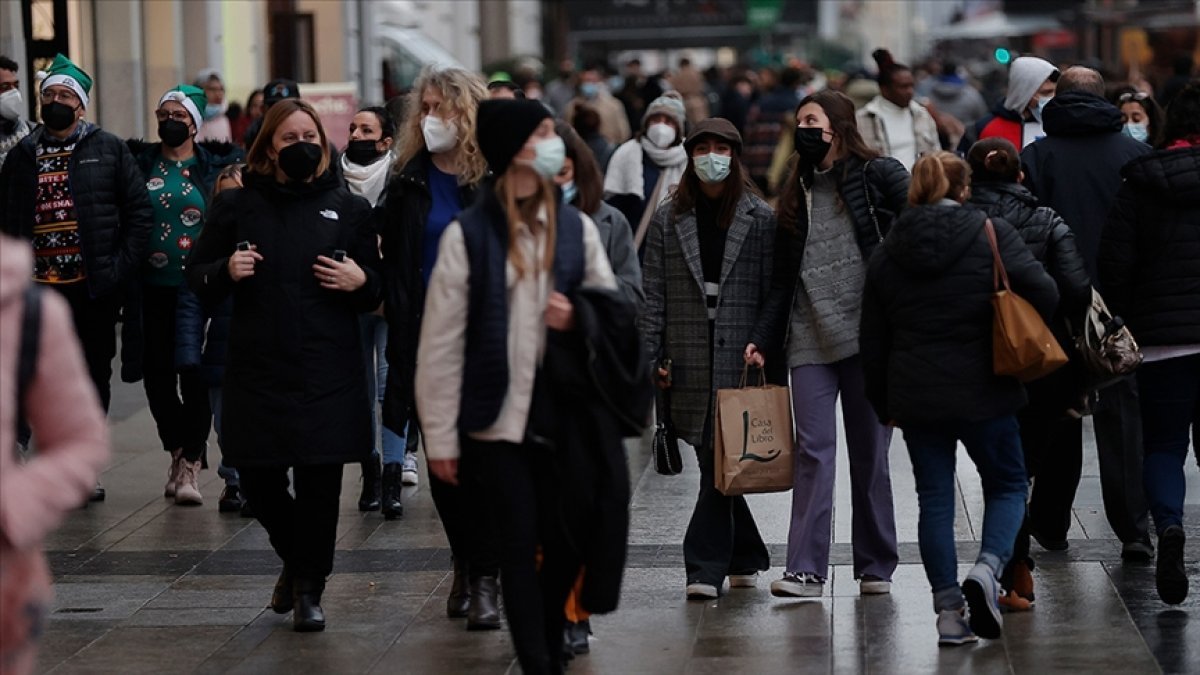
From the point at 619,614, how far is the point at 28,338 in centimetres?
386

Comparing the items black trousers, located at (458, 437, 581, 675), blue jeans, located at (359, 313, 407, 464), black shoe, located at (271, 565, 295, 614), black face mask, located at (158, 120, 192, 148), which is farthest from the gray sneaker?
black trousers, located at (458, 437, 581, 675)

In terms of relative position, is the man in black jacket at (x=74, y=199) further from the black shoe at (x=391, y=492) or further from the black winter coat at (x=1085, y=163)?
the black winter coat at (x=1085, y=163)

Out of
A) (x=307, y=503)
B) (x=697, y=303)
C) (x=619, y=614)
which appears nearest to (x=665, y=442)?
(x=697, y=303)

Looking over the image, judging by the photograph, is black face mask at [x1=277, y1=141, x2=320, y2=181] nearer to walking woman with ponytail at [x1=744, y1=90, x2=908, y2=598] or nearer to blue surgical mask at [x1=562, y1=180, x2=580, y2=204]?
blue surgical mask at [x1=562, y1=180, x2=580, y2=204]

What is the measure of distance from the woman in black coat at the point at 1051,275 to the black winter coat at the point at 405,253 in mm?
1744

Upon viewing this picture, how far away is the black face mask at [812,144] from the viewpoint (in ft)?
26.1

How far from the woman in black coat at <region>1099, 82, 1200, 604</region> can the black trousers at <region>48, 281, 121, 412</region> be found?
4756 mm

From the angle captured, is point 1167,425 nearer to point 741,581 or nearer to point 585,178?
point 741,581

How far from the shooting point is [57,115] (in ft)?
33.8

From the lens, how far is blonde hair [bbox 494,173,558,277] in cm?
626

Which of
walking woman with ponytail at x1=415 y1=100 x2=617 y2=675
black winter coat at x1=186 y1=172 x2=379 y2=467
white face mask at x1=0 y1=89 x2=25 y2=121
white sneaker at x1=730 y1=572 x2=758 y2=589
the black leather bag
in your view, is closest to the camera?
walking woman with ponytail at x1=415 y1=100 x2=617 y2=675

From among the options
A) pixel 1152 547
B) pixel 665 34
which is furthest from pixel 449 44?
pixel 1152 547

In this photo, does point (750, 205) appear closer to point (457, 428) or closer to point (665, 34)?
point (457, 428)

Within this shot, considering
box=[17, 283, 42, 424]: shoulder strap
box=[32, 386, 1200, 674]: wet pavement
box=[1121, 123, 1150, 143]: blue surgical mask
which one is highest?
box=[1121, 123, 1150, 143]: blue surgical mask
